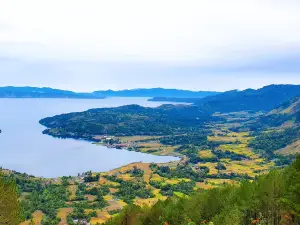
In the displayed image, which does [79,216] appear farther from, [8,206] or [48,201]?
[8,206]

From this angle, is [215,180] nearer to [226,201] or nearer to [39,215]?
[39,215]

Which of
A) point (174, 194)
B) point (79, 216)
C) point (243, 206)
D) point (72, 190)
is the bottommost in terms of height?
point (72, 190)

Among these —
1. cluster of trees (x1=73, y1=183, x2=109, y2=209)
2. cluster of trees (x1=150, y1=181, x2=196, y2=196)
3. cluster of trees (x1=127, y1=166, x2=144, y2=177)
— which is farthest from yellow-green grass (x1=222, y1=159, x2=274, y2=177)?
cluster of trees (x1=73, y1=183, x2=109, y2=209)

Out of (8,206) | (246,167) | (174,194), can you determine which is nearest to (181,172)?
(246,167)

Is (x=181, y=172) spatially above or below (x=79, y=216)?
below

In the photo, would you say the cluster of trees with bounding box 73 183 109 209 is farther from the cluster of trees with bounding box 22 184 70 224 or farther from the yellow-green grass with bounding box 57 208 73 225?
the yellow-green grass with bounding box 57 208 73 225

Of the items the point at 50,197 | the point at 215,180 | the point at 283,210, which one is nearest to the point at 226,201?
the point at 283,210

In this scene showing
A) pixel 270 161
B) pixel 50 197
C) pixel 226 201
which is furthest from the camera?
pixel 270 161

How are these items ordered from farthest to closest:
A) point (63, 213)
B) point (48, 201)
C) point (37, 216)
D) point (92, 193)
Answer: point (92, 193)
point (48, 201)
point (63, 213)
point (37, 216)
